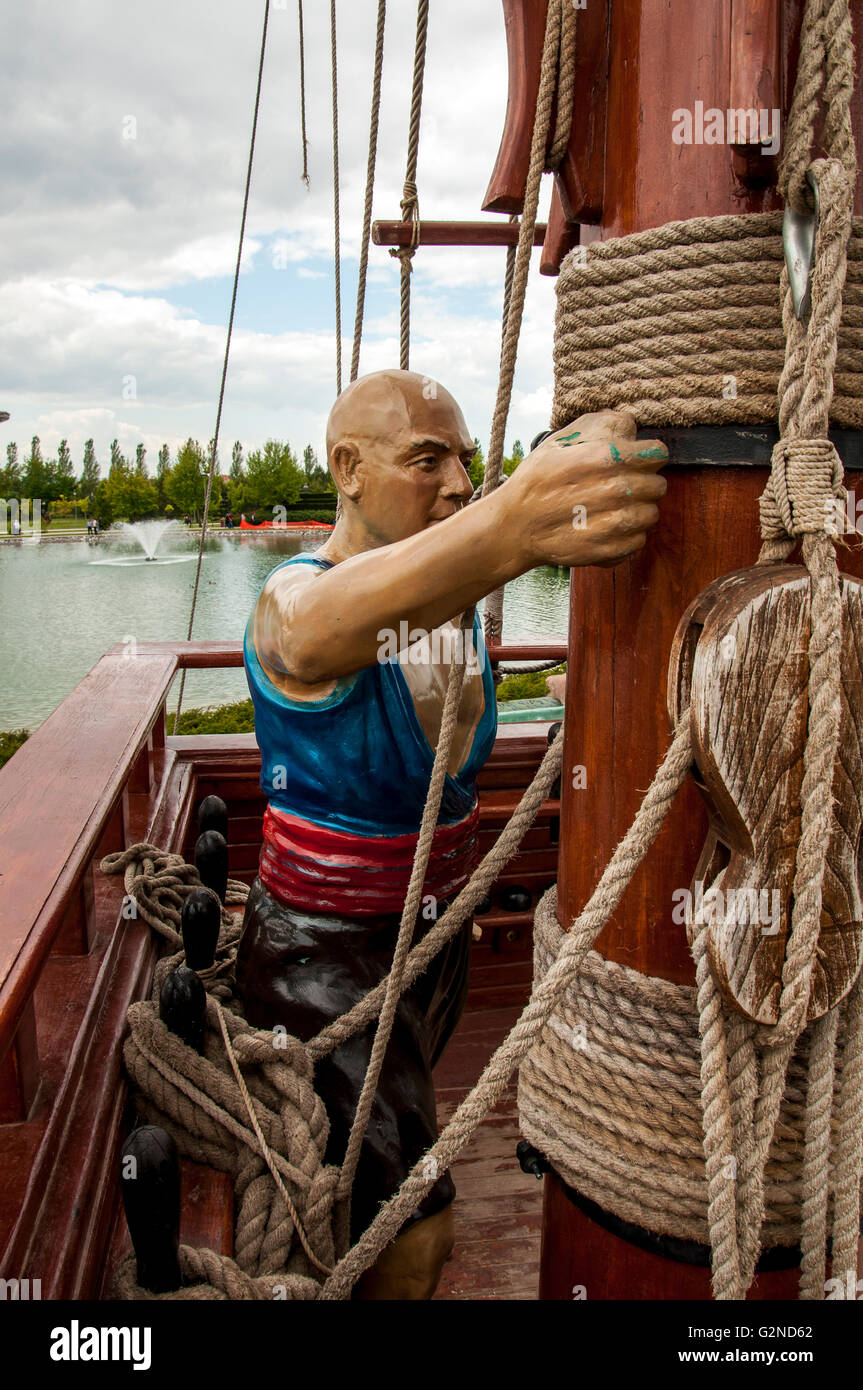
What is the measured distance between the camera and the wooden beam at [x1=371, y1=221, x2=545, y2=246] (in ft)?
4.94

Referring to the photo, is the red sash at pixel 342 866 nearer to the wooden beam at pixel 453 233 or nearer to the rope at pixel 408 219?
the rope at pixel 408 219

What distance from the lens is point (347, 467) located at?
1418 mm

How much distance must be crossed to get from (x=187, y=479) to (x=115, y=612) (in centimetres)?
1797

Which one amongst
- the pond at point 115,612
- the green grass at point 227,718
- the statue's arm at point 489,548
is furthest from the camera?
the pond at point 115,612

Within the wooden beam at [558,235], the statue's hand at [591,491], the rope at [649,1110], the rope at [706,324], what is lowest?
the rope at [649,1110]

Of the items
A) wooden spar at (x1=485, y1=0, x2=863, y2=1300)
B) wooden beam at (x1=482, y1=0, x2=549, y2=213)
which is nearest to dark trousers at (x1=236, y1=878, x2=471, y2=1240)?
wooden spar at (x1=485, y1=0, x2=863, y2=1300)

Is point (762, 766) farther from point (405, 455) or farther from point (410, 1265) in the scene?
point (410, 1265)

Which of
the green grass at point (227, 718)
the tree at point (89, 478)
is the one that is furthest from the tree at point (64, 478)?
the green grass at point (227, 718)

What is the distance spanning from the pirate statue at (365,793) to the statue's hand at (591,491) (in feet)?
0.87

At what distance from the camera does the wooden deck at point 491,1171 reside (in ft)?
7.00

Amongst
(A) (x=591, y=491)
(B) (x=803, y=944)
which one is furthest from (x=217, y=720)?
(B) (x=803, y=944)

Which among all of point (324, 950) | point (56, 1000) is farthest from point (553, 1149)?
point (56, 1000)

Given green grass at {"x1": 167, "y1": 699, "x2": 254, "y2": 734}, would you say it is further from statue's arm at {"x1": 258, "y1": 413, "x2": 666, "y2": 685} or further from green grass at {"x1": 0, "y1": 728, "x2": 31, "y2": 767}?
statue's arm at {"x1": 258, "y1": 413, "x2": 666, "y2": 685}
